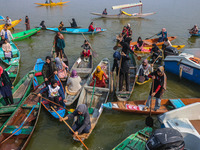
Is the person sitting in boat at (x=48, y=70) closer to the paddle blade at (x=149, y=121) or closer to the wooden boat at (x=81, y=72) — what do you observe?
the wooden boat at (x=81, y=72)

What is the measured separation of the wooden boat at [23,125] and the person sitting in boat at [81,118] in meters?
1.78

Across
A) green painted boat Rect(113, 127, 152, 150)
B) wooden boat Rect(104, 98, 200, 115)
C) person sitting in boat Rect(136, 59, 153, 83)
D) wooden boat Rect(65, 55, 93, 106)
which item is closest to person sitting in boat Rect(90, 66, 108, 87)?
wooden boat Rect(65, 55, 93, 106)

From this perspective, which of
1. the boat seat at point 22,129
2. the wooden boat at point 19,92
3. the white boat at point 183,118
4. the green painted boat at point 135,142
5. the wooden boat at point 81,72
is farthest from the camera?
the wooden boat at point 81,72

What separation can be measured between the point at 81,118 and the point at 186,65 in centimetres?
761

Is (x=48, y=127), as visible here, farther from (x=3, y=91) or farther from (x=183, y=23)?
(x=183, y=23)

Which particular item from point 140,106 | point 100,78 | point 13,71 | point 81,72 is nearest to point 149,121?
point 140,106

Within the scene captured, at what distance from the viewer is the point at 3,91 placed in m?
7.04

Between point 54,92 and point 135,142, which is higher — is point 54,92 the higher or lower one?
the higher one

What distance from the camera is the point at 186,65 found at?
9.85 metres

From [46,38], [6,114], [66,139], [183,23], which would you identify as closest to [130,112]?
[66,139]

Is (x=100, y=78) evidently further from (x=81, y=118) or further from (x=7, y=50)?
(x=7, y=50)

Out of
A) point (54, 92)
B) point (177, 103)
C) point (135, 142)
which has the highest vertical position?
point (54, 92)

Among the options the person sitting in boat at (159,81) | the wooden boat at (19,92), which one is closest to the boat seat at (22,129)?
the wooden boat at (19,92)

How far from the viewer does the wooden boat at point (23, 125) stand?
586 centimetres
